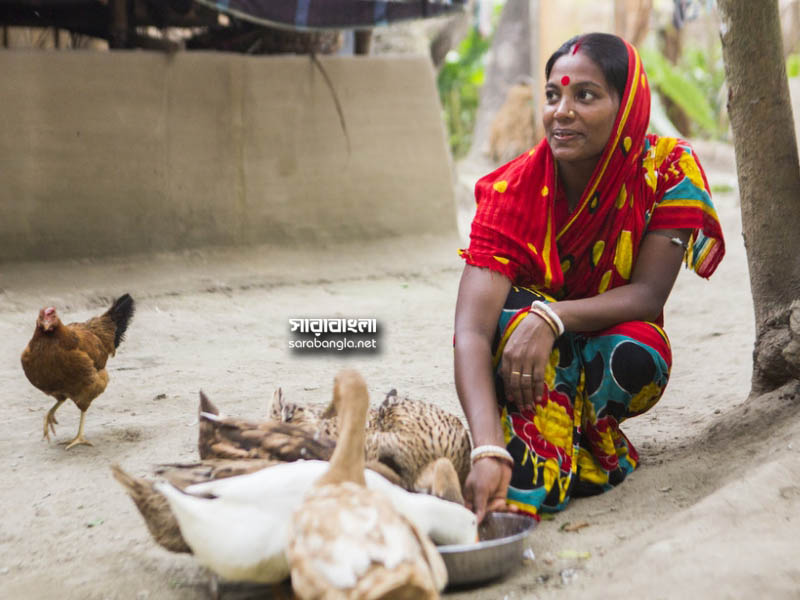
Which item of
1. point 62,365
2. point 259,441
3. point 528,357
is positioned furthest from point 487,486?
point 62,365

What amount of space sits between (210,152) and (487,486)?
535cm

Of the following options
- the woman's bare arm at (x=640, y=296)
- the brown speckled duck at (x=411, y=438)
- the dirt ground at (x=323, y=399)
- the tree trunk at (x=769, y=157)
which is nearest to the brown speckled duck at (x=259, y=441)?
the brown speckled duck at (x=411, y=438)

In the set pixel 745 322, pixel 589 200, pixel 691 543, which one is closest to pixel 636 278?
pixel 589 200

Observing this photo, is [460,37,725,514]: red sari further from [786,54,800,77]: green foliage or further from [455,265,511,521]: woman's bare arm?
[786,54,800,77]: green foliage

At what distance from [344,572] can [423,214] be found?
6621 millimetres

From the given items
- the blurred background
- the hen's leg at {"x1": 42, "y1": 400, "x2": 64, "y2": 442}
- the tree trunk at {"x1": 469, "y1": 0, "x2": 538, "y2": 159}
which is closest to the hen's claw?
the hen's leg at {"x1": 42, "y1": 400, "x2": 64, "y2": 442}

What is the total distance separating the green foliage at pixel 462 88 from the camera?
19.5 m

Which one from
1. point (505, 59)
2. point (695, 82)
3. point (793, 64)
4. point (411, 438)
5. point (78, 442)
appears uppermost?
point (505, 59)

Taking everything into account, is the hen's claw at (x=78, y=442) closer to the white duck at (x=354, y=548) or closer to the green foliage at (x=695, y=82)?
the white duck at (x=354, y=548)

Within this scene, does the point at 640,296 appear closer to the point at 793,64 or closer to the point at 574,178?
the point at 574,178

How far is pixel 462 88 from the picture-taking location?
836 inches

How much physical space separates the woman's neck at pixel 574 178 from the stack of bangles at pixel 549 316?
45 cm

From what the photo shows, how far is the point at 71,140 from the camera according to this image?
705 centimetres

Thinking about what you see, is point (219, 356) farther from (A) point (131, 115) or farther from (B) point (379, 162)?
(B) point (379, 162)
